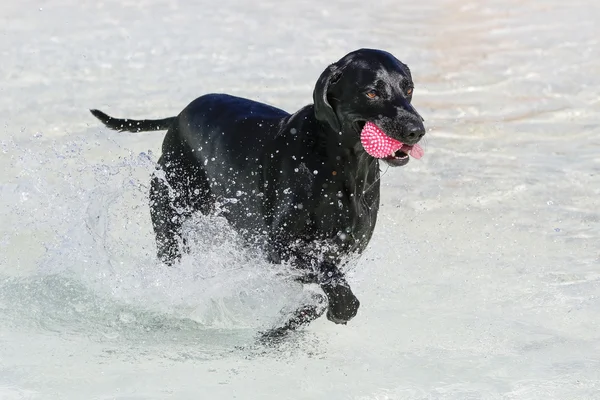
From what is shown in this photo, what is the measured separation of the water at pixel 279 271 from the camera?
13.9 ft

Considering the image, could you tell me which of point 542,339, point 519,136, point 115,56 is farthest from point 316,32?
point 542,339

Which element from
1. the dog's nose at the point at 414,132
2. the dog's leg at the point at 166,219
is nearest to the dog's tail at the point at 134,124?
the dog's leg at the point at 166,219

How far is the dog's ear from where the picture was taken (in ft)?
13.4

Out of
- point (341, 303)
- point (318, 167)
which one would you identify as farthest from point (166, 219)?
point (341, 303)

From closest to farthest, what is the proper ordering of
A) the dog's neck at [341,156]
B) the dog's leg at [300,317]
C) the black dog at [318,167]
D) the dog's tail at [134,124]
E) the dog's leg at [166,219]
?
the black dog at [318,167]
the dog's neck at [341,156]
the dog's leg at [300,317]
the dog's leg at [166,219]
the dog's tail at [134,124]

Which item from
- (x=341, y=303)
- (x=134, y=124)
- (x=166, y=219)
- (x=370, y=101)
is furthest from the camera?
(x=134, y=124)

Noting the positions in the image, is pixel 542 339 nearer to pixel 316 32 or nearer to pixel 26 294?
pixel 26 294

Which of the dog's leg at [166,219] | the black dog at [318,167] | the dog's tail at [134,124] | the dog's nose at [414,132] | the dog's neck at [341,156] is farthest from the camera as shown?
the dog's tail at [134,124]

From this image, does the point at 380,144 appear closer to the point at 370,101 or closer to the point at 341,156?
the point at 370,101

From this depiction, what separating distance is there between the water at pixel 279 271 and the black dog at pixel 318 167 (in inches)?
8.3

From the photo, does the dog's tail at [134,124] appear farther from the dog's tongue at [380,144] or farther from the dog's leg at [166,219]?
the dog's tongue at [380,144]

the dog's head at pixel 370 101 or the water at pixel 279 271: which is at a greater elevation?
the dog's head at pixel 370 101

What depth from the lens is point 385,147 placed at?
12.8ft

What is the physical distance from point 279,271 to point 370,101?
34.3 inches
